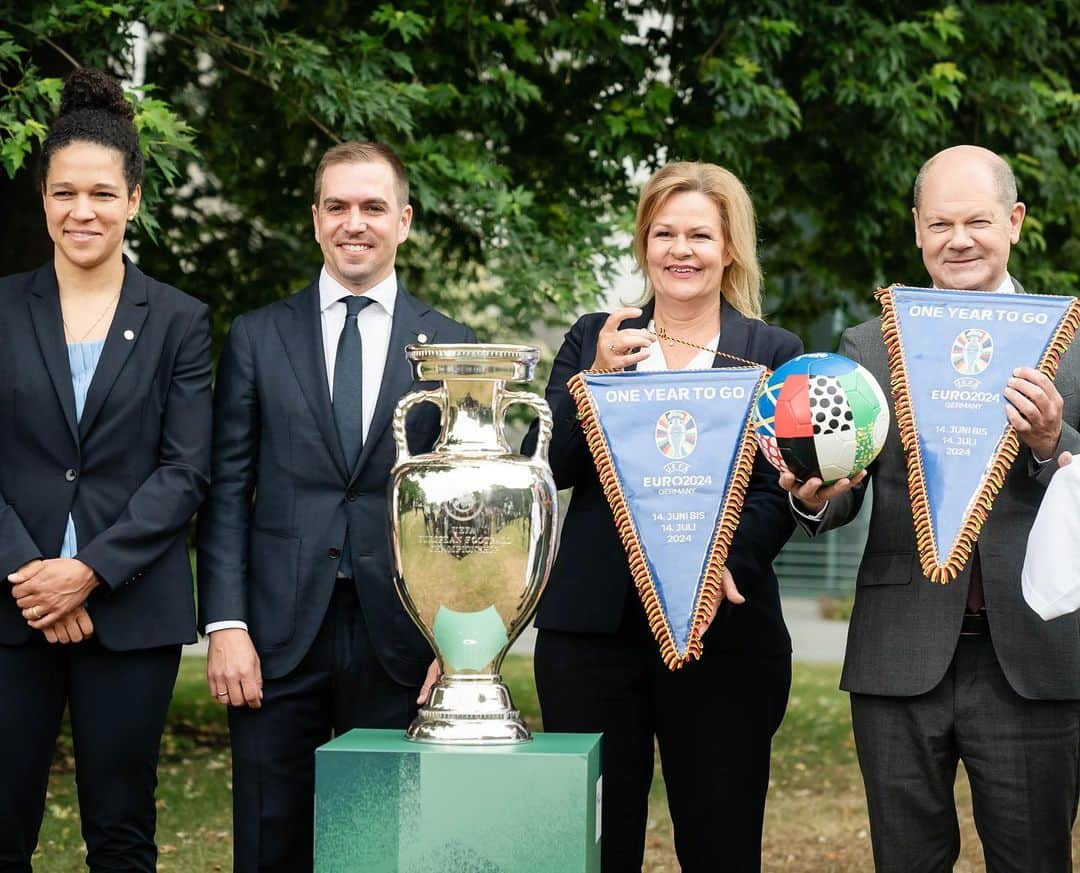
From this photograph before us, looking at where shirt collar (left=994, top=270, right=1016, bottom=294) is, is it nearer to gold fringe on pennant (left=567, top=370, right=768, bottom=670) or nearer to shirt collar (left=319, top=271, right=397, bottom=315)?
gold fringe on pennant (left=567, top=370, right=768, bottom=670)

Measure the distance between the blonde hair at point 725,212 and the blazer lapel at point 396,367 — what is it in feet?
2.07

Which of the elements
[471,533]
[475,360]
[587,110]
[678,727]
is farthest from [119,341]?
[587,110]

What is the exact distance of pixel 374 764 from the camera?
3.20 metres

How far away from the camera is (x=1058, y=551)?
348 centimetres

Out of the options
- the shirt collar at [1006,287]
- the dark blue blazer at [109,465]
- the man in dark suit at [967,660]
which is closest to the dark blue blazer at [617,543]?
the man in dark suit at [967,660]

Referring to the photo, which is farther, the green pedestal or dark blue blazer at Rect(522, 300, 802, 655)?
dark blue blazer at Rect(522, 300, 802, 655)

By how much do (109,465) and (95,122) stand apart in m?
0.88

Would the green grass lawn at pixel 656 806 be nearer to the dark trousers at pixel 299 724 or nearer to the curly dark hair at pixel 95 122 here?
the dark trousers at pixel 299 724

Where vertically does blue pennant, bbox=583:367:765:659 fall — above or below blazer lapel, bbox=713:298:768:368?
below

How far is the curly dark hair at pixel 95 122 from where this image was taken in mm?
3971

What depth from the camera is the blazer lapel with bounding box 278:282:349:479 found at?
4012mm

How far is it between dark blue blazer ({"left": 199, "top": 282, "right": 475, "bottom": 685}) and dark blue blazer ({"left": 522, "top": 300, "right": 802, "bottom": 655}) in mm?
367

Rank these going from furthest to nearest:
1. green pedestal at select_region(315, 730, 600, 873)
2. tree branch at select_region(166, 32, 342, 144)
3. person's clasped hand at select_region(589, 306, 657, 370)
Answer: tree branch at select_region(166, 32, 342, 144)
person's clasped hand at select_region(589, 306, 657, 370)
green pedestal at select_region(315, 730, 600, 873)

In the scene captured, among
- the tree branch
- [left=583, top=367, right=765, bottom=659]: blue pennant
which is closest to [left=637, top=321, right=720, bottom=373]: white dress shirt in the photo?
[left=583, top=367, right=765, bottom=659]: blue pennant
